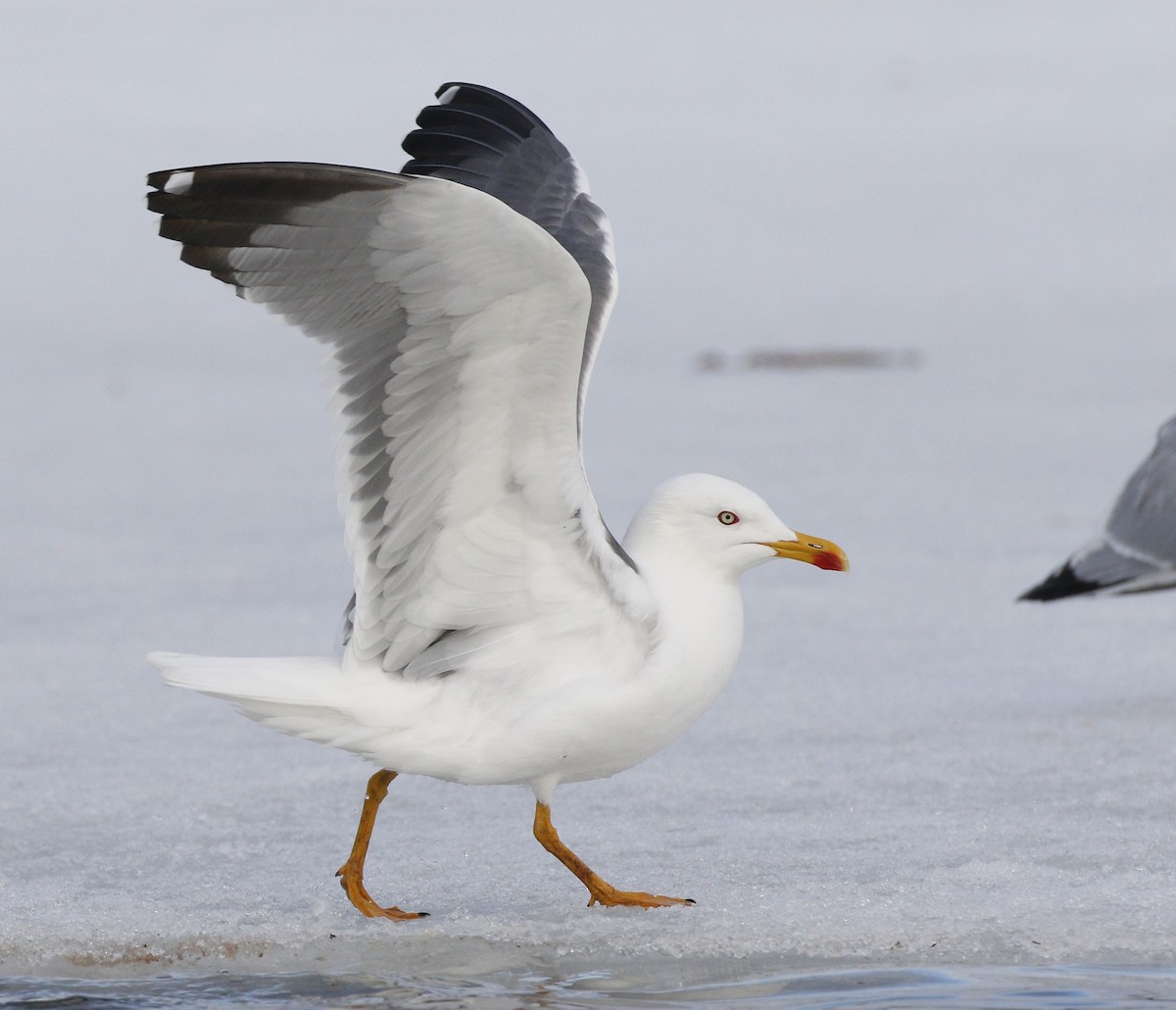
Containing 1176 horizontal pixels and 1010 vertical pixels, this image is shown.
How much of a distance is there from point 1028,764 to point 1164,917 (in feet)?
4.04

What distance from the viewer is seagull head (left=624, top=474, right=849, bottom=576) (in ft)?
12.9

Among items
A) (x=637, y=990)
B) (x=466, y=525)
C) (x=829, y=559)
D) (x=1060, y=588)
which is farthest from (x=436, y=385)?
(x=1060, y=588)

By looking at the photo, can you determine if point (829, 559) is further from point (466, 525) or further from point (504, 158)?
point (504, 158)

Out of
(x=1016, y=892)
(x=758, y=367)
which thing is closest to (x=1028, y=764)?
(x=1016, y=892)

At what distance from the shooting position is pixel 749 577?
695 cm

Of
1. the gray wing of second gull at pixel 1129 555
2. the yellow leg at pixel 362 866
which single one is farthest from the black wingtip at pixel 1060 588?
the yellow leg at pixel 362 866

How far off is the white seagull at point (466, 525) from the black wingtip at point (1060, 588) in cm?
213

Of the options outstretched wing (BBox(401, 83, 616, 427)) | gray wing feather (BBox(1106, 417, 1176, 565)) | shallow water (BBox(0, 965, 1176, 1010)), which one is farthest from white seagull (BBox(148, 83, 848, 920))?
gray wing feather (BBox(1106, 417, 1176, 565))

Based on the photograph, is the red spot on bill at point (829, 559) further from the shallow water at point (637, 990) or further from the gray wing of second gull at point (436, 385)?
the shallow water at point (637, 990)

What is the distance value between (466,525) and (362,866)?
0.73 metres

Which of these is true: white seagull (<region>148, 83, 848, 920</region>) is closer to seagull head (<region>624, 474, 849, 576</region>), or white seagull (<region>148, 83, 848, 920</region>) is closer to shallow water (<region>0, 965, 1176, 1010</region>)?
seagull head (<region>624, 474, 849, 576</region>)

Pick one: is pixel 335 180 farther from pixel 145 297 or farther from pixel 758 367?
pixel 145 297

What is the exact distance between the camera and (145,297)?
13.8 metres

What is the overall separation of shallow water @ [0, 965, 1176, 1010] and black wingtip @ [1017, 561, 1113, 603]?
8.93ft
